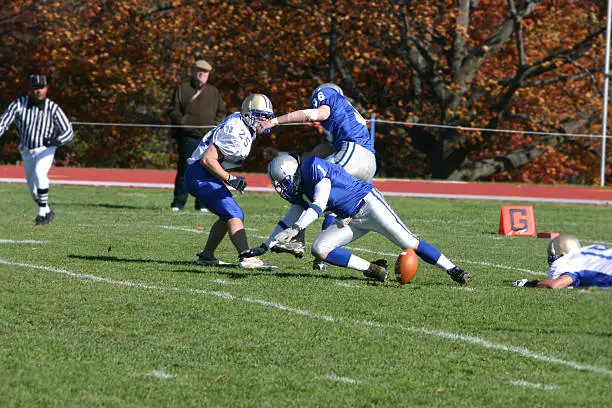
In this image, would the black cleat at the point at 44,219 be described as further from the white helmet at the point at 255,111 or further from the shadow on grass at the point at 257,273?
the white helmet at the point at 255,111

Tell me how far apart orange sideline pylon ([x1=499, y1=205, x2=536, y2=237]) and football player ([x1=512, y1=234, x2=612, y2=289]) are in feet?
19.0

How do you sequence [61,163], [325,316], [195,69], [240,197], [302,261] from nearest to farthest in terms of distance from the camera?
[325,316] < [302,261] < [195,69] < [240,197] < [61,163]

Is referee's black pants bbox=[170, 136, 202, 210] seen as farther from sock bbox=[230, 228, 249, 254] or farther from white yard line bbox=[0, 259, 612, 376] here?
white yard line bbox=[0, 259, 612, 376]

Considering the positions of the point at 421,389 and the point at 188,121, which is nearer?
the point at 421,389

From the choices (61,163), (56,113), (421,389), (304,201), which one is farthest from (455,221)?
(61,163)

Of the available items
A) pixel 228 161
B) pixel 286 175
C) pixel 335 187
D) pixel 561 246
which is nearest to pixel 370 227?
pixel 335 187

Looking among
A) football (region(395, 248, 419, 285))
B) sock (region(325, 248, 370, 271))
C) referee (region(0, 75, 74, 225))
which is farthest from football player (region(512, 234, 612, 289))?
referee (region(0, 75, 74, 225))

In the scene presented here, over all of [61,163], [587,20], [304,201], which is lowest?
[61,163]

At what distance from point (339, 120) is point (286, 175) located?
1.37 metres

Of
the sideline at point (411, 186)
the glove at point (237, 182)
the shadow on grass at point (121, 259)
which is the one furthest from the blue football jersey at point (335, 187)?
the sideline at point (411, 186)

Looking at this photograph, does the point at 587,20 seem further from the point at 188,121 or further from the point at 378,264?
the point at 378,264

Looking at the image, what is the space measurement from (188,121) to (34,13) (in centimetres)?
1462

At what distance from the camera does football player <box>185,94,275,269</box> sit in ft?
31.4

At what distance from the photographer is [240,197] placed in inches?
800
